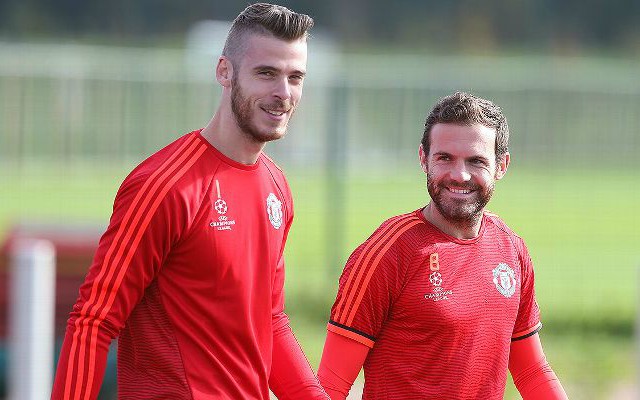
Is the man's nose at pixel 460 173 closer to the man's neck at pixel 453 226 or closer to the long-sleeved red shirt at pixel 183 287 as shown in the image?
the man's neck at pixel 453 226

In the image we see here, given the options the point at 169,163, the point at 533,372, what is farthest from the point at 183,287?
the point at 533,372

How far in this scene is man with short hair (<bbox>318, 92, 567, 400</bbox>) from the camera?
408 cm

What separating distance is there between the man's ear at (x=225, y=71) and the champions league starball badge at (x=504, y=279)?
101cm

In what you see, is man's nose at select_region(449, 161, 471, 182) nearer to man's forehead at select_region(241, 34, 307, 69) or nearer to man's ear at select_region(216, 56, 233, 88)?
man's forehead at select_region(241, 34, 307, 69)

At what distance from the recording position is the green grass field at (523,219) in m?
12.3

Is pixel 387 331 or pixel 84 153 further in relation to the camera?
pixel 84 153

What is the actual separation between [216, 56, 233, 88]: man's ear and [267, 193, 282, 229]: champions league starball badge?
1.18ft

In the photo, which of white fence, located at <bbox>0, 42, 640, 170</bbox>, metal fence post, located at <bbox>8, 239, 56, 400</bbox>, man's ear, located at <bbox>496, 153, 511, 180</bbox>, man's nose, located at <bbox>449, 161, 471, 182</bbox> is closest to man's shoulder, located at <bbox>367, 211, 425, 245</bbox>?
man's nose, located at <bbox>449, 161, 471, 182</bbox>

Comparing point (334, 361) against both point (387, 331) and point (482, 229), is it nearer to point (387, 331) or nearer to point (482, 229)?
point (387, 331)

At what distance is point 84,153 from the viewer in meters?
13.3

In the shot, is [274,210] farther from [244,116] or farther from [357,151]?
[357,151]

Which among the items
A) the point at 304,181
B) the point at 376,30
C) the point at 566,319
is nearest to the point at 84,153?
the point at 304,181

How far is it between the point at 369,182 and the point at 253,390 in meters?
9.81

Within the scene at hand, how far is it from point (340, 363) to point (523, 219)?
28.6 ft
